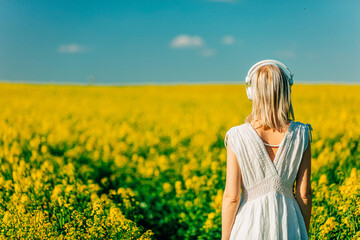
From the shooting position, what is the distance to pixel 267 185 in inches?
110

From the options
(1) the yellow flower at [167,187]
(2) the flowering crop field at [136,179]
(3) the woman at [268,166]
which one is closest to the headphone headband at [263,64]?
(3) the woman at [268,166]

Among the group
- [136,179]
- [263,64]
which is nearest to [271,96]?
[263,64]

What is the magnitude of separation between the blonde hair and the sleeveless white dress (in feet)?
0.35

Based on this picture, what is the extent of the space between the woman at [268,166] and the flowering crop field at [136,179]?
147cm

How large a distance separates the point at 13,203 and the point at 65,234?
97cm

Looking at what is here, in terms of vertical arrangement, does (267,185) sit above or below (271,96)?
below

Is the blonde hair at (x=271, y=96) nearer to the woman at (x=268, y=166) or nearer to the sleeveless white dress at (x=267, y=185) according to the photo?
the woman at (x=268, y=166)

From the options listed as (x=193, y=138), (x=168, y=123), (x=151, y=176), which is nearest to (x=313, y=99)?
(x=168, y=123)

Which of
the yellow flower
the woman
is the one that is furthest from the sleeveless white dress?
the yellow flower

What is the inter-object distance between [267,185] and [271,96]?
0.63m

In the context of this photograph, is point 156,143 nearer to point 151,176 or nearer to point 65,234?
point 151,176

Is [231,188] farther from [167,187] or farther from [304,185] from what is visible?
[167,187]

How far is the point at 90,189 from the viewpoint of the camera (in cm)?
516

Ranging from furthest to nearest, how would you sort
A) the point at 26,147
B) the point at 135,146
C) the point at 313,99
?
the point at 313,99 → the point at 135,146 → the point at 26,147
